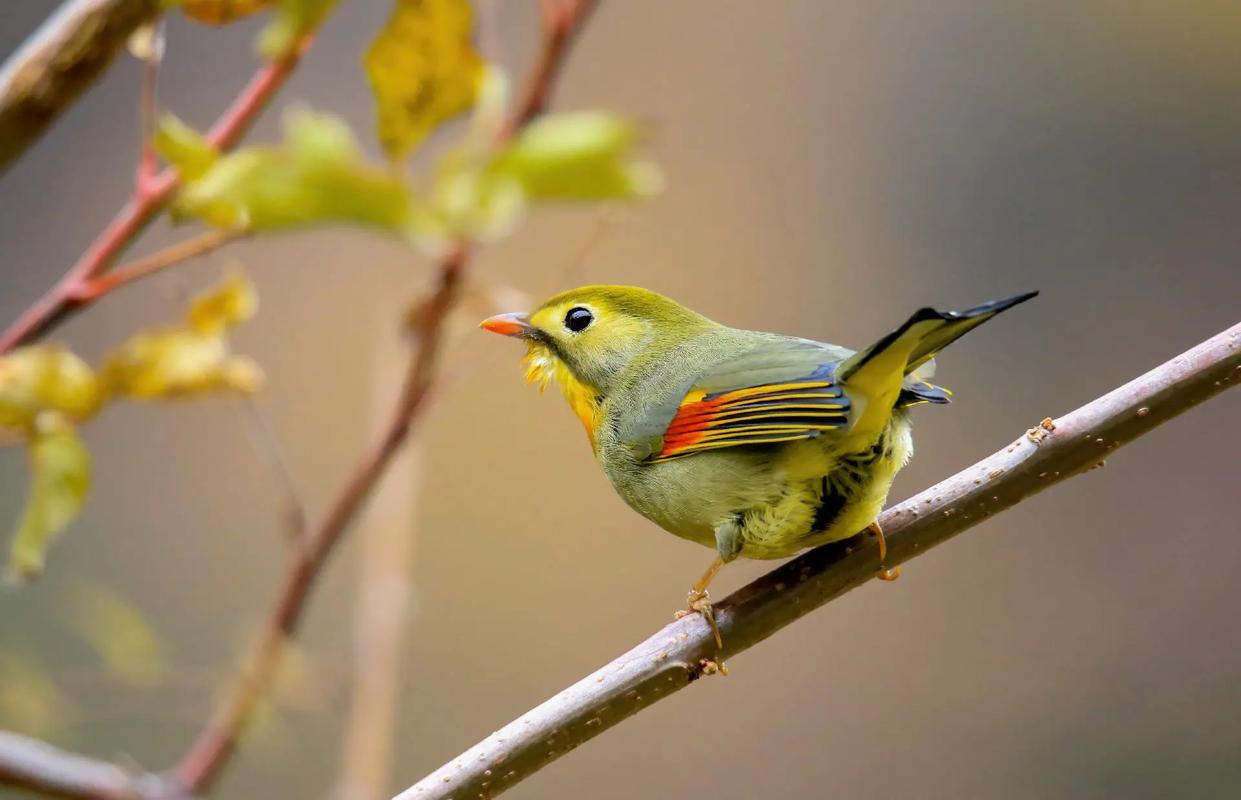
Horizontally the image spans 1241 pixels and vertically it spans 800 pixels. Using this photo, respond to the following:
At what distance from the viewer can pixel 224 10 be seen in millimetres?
1024

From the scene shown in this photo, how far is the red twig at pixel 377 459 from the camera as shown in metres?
1.02

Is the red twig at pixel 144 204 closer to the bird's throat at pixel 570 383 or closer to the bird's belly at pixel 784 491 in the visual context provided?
the bird's throat at pixel 570 383

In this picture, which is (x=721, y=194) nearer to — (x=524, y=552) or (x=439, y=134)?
(x=439, y=134)

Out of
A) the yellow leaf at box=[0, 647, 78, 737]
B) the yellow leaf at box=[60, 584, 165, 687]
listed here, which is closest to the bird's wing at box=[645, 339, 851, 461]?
the yellow leaf at box=[60, 584, 165, 687]

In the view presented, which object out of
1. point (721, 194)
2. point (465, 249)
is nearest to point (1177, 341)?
point (721, 194)

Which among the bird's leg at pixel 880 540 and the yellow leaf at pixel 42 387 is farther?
the bird's leg at pixel 880 540

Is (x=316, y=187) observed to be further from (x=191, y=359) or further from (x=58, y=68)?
(x=191, y=359)

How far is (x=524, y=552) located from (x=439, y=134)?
1.23 metres

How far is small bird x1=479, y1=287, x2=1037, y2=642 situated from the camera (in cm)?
124

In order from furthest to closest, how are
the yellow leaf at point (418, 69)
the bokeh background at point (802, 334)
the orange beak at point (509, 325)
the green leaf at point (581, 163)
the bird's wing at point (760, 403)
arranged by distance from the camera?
A: 1. the bokeh background at point (802, 334)
2. the orange beak at point (509, 325)
3. the bird's wing at point (760, 403)
4. the yellow leaf at point (418, 69)
5. the green leaf at point (581, 163)

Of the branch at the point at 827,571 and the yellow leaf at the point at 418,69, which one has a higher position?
the yellow leaf at the point at 418,69

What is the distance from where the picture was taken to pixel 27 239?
3484 millimetres

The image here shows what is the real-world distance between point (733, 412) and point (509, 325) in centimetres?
34

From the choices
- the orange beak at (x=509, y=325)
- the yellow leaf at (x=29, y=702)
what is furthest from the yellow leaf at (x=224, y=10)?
the yellow leaf at (x=29, y=702)
